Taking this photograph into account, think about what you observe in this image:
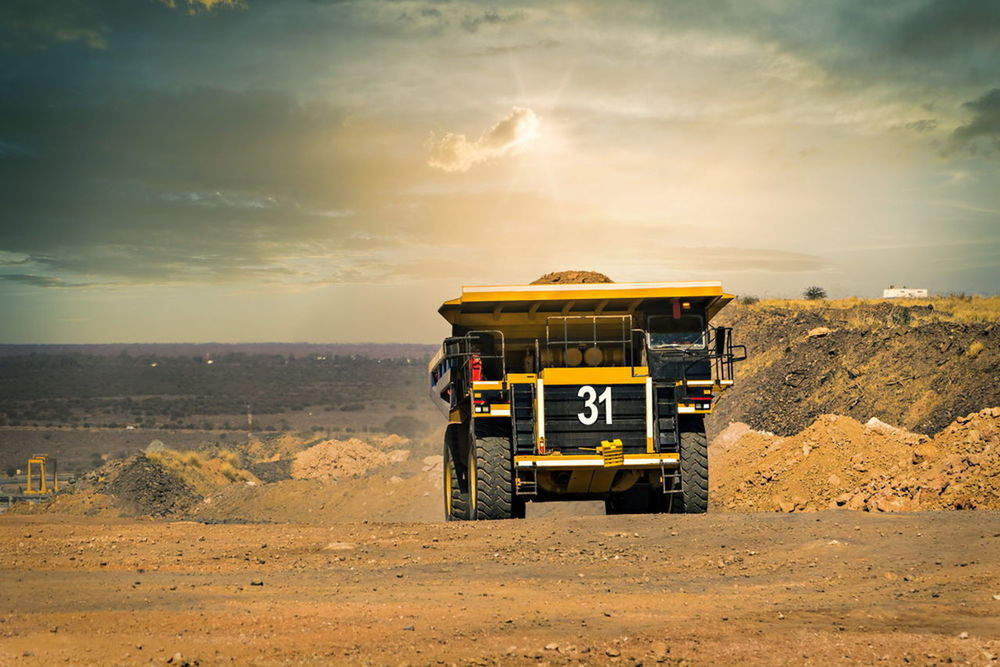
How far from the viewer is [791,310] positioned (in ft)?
195

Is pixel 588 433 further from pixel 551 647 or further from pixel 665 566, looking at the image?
pixel 551 647

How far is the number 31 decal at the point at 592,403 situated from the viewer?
16.9 meters

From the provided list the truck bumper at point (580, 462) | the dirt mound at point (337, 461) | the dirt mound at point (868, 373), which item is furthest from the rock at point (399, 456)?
the truck bumper at point (580, 462)

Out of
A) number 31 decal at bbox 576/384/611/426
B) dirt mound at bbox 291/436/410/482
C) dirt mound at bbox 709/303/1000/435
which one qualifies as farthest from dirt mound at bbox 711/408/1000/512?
dirt mound at bbox 291/436/410/482

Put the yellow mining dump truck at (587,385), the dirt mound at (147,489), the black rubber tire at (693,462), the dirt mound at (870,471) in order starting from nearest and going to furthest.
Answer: the yellow mining dump truck at (587,385) → the black rubber tire at (693,462) → the dirt mound at (870,471) → the dirt mound at (147,489)

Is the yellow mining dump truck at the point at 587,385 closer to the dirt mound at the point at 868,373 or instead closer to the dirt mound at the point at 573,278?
the dirt mound at the point at 573,278

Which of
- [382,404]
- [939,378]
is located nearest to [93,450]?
[382,404]

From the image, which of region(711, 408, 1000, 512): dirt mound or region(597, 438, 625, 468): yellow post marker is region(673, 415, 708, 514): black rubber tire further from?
region(711, 408, 1000, 512): dirt mound

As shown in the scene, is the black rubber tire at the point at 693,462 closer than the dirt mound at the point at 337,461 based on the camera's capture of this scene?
Yes

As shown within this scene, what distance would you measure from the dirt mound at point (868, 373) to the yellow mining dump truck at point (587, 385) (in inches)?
777

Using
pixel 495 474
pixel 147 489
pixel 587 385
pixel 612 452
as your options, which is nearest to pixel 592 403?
pixel 587 385

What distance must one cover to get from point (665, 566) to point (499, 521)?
154 inches

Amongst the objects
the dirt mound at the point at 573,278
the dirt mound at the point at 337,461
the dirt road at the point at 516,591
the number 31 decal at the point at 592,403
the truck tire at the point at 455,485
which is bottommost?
the dirt mound at the point at 337,461

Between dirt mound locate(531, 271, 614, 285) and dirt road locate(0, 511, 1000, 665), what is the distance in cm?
529
